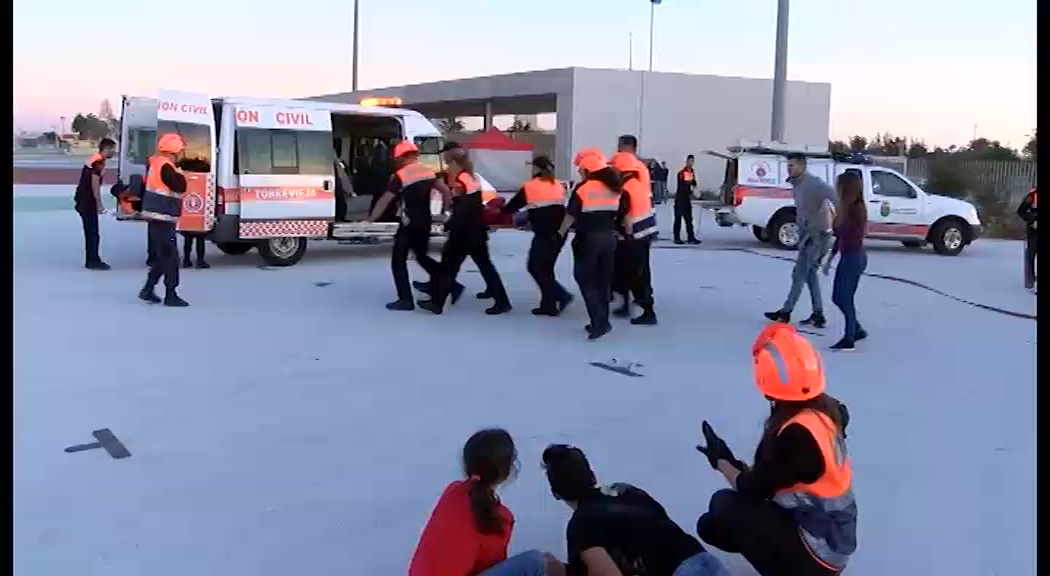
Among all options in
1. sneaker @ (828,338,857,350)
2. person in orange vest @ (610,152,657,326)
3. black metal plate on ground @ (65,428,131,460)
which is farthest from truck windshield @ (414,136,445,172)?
black metal plate on ground @ (65,428,131,460)

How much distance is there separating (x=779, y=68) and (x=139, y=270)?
1682cm

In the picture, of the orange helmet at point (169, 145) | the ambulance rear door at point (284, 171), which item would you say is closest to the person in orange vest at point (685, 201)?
the ambulance rear door at point (284, 171)

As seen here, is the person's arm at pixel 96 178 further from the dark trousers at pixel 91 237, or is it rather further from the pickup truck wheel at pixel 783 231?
the pickup truck wheel at pixel 783 231

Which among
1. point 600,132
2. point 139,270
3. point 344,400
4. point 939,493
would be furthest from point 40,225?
point 600,132

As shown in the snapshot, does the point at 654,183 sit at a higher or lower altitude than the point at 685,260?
higher

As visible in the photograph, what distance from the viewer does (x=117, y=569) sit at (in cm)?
384

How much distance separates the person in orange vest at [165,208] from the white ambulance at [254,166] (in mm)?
2401

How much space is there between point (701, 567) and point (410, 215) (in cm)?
655

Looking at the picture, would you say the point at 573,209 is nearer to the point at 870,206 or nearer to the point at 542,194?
the point at 542,194

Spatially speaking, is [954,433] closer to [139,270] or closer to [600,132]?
[139,270]

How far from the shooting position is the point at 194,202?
1181 cm

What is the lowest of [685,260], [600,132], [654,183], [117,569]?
[117,569]

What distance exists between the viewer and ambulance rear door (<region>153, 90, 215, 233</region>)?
38.6 feet

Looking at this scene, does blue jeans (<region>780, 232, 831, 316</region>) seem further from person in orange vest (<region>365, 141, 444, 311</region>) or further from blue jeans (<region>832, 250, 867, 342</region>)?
person in orange vest (<region>365, 141, 444, 311</region>)
